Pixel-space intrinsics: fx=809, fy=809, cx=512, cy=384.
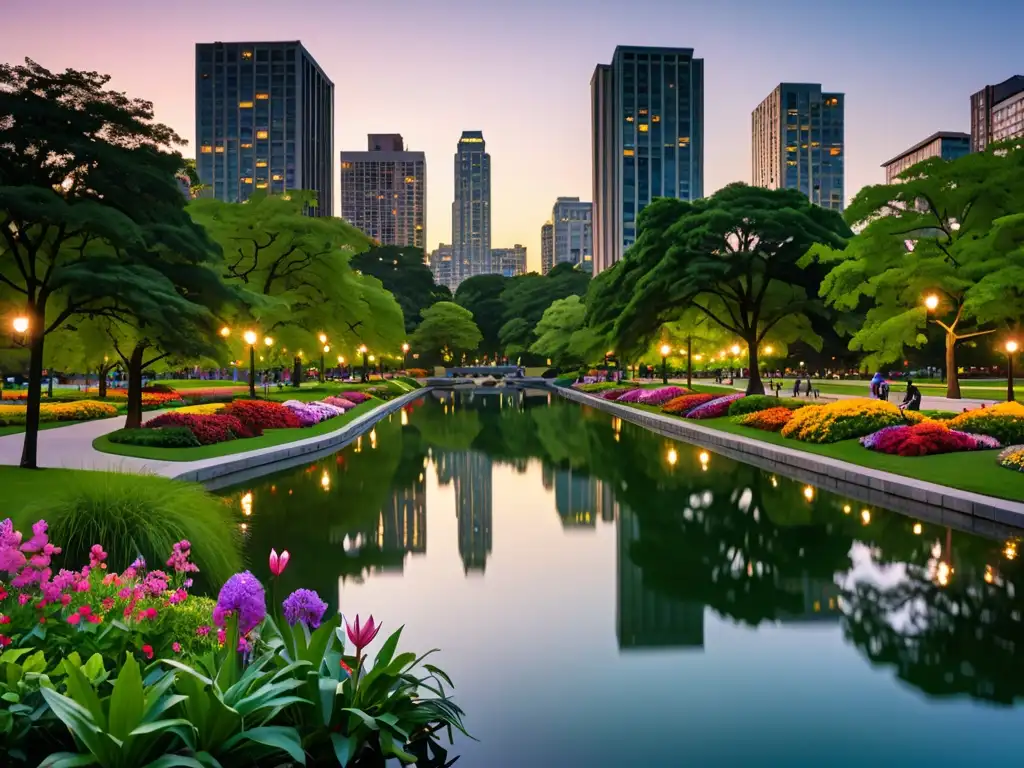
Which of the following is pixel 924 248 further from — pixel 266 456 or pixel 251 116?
pixel 251 116

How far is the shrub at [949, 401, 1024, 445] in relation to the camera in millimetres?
18656

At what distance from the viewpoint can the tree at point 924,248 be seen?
30391 millimetres

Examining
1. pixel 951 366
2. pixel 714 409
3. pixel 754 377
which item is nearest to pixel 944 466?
pixel 714 409

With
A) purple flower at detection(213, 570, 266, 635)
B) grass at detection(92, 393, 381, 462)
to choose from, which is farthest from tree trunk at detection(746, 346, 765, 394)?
purple flower at detection(213, 570, 266, 635)

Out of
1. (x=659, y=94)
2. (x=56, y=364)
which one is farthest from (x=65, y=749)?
(x=659, y=94)

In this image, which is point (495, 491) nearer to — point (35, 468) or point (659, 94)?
point (35, 468)

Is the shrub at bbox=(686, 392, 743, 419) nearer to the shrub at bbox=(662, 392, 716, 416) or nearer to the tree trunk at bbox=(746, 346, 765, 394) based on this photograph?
the shrub at bbox=(662, 392, 716, 416)

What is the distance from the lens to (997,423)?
62.3 ft

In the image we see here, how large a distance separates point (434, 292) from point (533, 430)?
90965mm

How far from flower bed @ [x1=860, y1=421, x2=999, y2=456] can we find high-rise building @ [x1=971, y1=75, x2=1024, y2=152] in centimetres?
18705

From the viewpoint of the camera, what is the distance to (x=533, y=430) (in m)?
30.4

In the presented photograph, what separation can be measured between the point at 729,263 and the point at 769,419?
11278mm

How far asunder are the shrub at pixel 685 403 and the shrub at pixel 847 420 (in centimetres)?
1038

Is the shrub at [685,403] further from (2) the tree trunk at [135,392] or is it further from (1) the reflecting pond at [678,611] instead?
(2) the tree trunk at [135,392]
